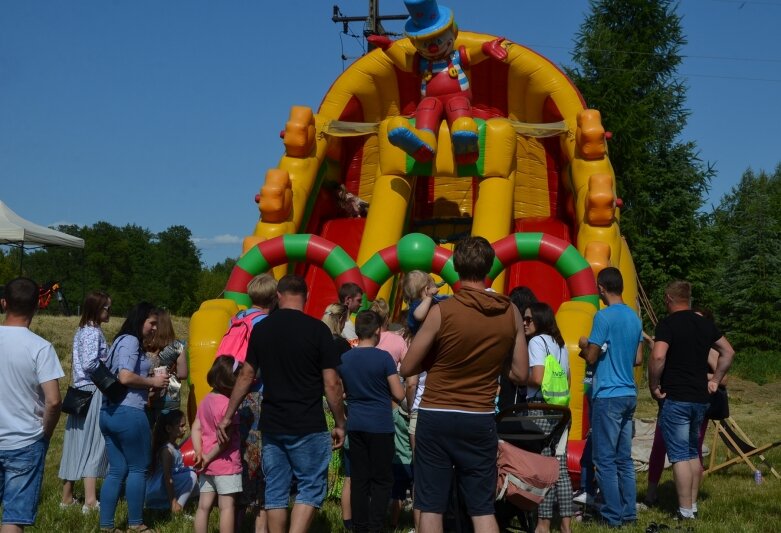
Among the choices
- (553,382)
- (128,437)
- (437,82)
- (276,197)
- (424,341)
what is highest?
(437,82)

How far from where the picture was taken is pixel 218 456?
13.6 feet

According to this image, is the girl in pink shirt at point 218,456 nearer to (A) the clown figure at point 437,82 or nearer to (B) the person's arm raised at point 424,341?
(B) the person's arm raised at point 424,341

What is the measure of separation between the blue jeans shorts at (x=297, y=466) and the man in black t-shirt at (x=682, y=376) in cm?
209

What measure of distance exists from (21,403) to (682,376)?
11.3 ft

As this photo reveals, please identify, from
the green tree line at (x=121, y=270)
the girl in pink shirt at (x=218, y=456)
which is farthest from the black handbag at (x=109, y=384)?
the green tree line at (x=121, y=270)

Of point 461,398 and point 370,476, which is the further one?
point 370,476

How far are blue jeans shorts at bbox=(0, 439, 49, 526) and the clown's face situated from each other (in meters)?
6.61

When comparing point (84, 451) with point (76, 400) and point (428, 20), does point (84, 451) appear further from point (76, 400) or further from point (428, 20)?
point (428, 20)

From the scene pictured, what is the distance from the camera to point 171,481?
5.41 metres

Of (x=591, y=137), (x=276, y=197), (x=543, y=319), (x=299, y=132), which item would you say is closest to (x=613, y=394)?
(x=543, y=319)

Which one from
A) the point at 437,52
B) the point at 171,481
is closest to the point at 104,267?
the point at 437,52

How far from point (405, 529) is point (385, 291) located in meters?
4.10

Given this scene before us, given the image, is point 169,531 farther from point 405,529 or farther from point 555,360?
point 555,360

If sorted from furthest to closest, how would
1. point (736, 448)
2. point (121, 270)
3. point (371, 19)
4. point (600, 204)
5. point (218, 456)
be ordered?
point (121, 270) < point (371, 19) < point (600, 204) < point (736, 448) < point (218, 456)
